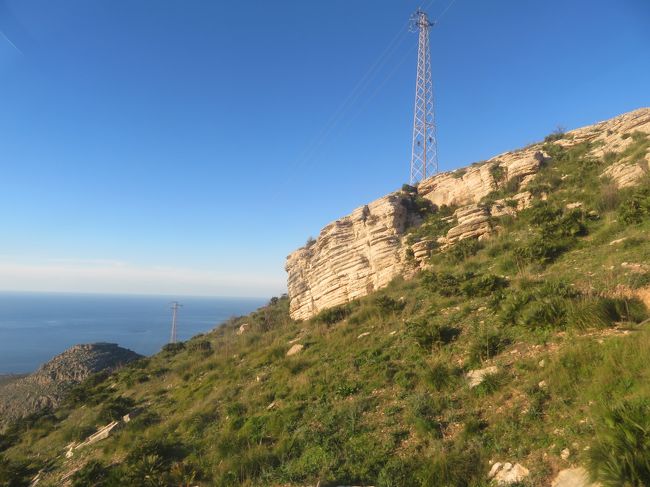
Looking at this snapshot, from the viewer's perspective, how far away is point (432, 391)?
6406mm

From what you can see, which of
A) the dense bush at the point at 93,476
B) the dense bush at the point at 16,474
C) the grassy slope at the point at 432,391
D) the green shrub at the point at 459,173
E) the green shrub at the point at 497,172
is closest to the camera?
the grassy slope at the point at 432,391

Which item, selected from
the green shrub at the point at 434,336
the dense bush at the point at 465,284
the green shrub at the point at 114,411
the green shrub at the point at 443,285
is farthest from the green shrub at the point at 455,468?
the green shrub at the point at 114,411

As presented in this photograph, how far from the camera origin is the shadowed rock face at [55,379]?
24594mm

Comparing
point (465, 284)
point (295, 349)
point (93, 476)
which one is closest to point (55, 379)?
point (295, 349)

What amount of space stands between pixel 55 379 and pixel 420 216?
110 feet

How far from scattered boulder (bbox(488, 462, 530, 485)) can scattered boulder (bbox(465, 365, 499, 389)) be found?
1.80 meters

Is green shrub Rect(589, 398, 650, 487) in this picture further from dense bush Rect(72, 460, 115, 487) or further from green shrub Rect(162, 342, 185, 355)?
green shrub Rect(162, 342, 185, 355)

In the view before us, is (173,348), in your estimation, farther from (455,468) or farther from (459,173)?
(455,468)

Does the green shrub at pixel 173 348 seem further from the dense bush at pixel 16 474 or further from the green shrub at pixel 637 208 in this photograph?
the green shrub at pixel 637 208

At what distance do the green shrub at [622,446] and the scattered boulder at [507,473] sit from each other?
0.80 meters

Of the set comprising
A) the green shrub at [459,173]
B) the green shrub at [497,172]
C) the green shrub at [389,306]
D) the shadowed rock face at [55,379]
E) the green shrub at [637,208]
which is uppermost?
the green shrub at [459,173]

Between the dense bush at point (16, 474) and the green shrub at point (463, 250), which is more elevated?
the green shrub at point (463, 250)

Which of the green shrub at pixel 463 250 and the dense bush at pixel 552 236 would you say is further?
the green shrub at pixel 463 250

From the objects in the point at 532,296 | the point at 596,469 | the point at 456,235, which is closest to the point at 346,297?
the point at 456,235
